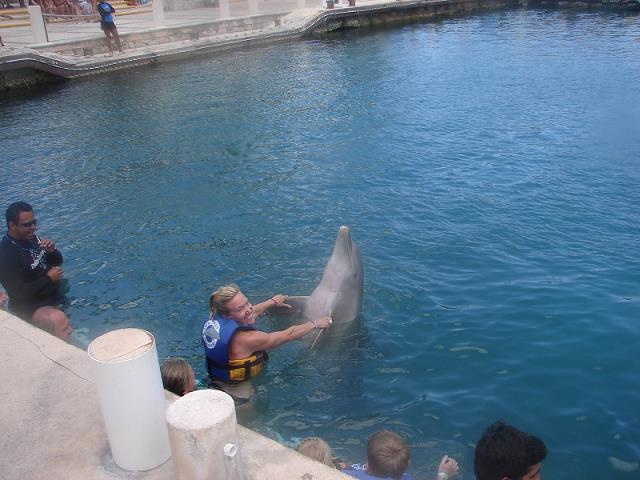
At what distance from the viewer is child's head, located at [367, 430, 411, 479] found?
4395 millimetres

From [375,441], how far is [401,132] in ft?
38.8

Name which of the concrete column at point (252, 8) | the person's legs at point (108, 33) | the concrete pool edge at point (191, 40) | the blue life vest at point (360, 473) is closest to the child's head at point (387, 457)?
the blue life vest at point (360, 473)

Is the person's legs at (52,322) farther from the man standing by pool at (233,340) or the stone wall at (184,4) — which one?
the stone wall at (184,4)

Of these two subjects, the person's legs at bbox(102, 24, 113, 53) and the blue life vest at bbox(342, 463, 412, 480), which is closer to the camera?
the blue life vest at bbox(342, 463, 412, 480)

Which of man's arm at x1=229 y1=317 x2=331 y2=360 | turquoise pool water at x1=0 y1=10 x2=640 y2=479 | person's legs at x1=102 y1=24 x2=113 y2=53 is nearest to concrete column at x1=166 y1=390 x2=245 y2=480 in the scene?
man's arm at x1=229 y1=317 x2=331 y2=360

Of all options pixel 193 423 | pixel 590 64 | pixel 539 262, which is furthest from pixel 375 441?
pixel 590 64

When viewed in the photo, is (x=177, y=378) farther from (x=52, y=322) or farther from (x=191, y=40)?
(x=191, y=40)

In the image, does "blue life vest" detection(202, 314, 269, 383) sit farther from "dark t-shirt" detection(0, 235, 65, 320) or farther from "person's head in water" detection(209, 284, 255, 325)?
"dark t-shirt" detection(0, 235, 65, 320)

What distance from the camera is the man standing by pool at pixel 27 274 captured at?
6.55m

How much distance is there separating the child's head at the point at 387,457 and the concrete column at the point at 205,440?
1.30m

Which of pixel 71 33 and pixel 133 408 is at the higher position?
pixel 71 33

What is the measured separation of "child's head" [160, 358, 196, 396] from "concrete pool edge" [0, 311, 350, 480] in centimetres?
34

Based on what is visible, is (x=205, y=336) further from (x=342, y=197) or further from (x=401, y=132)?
(x=401, y=132)

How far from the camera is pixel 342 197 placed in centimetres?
1152
